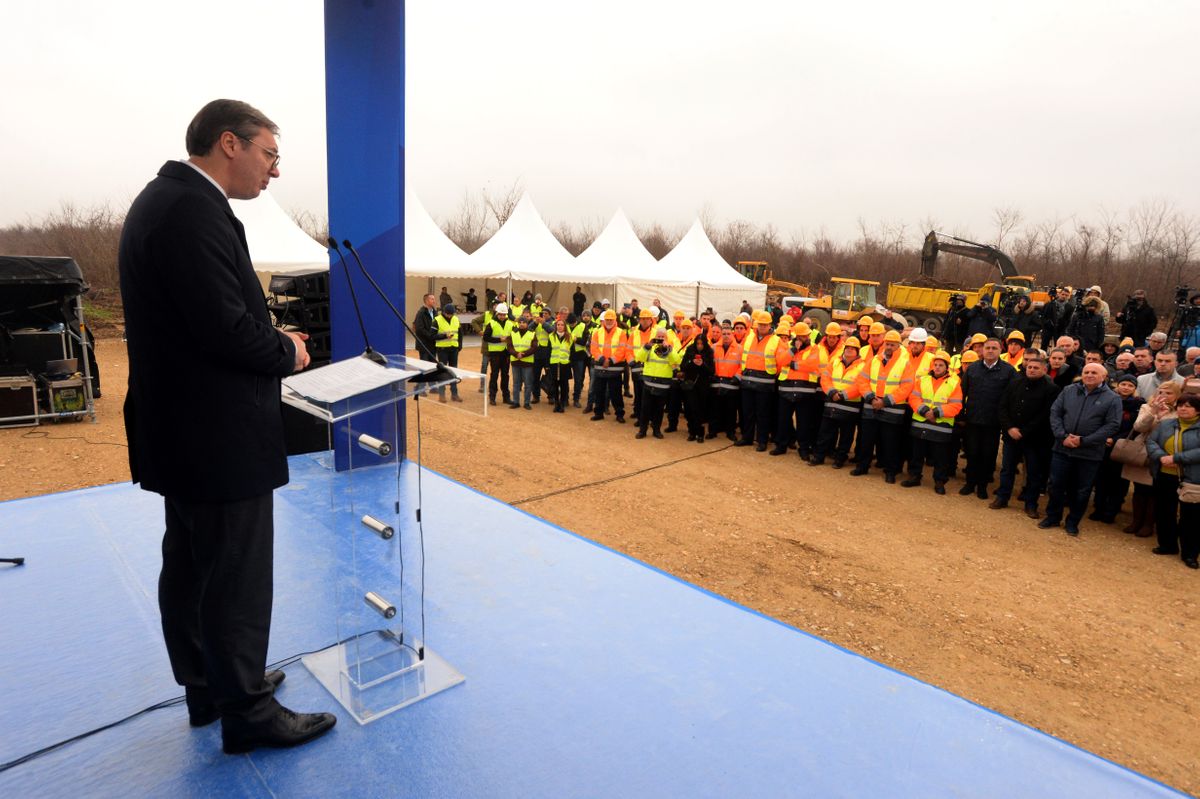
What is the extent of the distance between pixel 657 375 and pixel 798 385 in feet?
6.02

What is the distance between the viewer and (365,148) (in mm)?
4488

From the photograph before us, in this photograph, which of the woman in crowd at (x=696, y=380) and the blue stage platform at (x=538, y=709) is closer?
the blue stage platform at (x=538, y=709)

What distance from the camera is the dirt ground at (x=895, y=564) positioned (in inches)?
137

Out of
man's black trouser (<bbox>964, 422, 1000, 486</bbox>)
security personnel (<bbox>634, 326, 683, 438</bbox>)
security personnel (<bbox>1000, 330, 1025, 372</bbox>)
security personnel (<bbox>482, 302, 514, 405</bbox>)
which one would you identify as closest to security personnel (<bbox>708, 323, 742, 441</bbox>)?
security personnel (<bbox>634, 326, 683, 438</bbox>)

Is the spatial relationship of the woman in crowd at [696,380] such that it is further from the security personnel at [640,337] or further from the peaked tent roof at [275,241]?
the peaked tent roof at [275,241]

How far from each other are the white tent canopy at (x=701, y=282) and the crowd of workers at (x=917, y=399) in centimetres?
874

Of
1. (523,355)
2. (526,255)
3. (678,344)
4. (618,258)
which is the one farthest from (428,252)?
→ (678,344)

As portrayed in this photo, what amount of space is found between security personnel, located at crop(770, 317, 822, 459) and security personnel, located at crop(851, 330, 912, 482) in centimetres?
67

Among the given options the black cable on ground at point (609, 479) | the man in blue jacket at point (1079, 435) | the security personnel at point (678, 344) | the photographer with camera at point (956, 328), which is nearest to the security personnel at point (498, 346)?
the security personnel at point (678, 344)

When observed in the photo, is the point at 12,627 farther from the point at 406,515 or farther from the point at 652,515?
the point at 652,515

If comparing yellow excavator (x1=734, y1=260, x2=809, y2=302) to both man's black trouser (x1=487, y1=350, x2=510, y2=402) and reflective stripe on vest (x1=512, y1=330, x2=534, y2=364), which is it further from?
reflective stripe on vest (x1=512, y1=330, x2=534, y2=364)

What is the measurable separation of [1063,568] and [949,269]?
116 ft

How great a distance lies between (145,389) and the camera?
1710mm

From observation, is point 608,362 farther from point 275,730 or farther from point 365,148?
point 275,730
